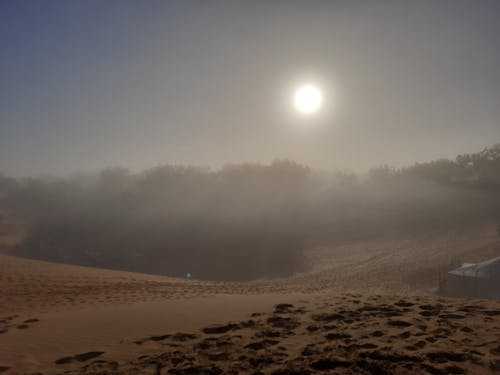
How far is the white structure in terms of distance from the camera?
15.4m

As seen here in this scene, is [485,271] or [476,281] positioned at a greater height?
[485,271]

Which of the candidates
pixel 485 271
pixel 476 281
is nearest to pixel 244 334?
pixel 476 281

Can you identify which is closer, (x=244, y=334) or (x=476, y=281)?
(x=244, y=334)

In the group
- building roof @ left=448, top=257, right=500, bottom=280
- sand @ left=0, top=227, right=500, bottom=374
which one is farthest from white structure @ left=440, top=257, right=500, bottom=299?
sand @ left=0, top=227, right=500, bottom=374

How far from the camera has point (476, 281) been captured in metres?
15.8

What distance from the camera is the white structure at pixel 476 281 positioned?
1540 centimetres

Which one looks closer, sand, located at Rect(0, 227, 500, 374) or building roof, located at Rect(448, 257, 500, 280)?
sand, located at Rect(0, 227, 500, 374)

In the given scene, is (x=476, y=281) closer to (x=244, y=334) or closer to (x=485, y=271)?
(x=485, y=271)

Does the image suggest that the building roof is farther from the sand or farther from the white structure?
the sand

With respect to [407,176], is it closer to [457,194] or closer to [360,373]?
[457,194]

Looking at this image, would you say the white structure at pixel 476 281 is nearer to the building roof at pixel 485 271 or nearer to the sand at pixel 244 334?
the building roof at pixel 485 271

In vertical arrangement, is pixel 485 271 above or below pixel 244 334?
above

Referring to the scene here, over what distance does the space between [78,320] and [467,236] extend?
30696mm

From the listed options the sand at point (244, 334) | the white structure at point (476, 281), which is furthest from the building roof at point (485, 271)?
the sand at point (244, 334)
